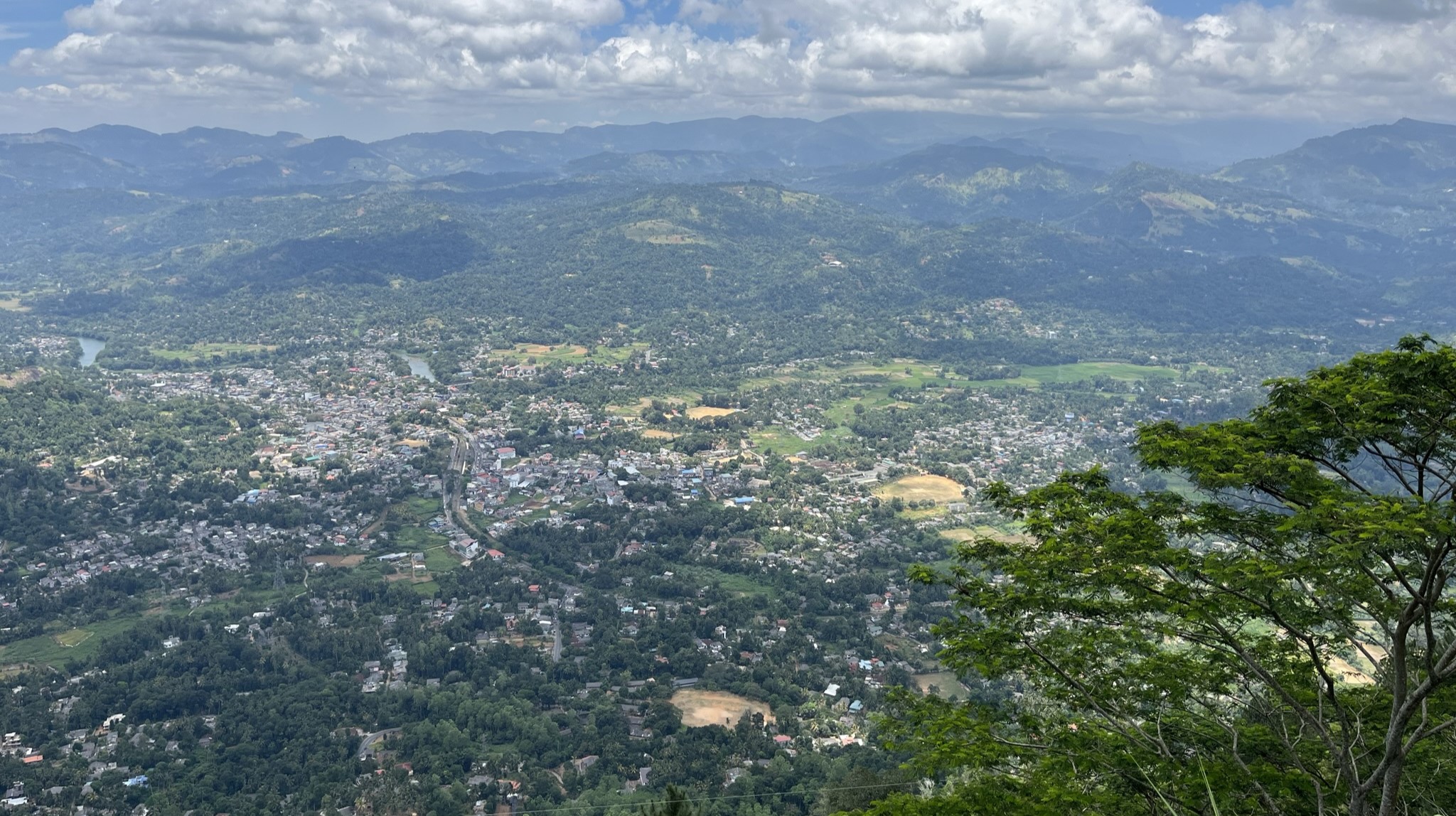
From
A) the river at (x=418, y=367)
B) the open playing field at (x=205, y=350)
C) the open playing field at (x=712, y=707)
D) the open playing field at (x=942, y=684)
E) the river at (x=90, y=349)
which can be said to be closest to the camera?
the open playing field at (x=712, y=707)

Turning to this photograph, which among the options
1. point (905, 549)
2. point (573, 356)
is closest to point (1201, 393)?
point (905, 549)

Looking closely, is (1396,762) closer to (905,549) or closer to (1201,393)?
(905,549)

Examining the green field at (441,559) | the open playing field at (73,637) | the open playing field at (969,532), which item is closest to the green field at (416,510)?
the green field at (441,559)

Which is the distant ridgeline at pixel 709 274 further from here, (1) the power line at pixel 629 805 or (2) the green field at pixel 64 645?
(1) the power line at pixel 629 805

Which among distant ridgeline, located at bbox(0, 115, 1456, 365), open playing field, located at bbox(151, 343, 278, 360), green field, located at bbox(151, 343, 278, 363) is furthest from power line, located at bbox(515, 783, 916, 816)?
open playing field, located at bbox(151, 343, 278, 360)

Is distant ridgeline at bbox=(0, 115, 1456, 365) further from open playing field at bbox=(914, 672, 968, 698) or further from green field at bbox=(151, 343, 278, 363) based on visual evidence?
open playing field at bbox=(914, 672, 968, 698)

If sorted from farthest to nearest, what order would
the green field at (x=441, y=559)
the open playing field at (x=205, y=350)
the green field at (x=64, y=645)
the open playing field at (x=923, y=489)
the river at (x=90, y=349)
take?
the open playing field at (x=205, y=350) < the river at (x=90, y=349) < the open playing field at (x=923, y=489) < the green field at (x=441, y=559) < the green field at (x=64, y=645)

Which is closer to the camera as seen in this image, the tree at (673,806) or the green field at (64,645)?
the tree at (673,806)
